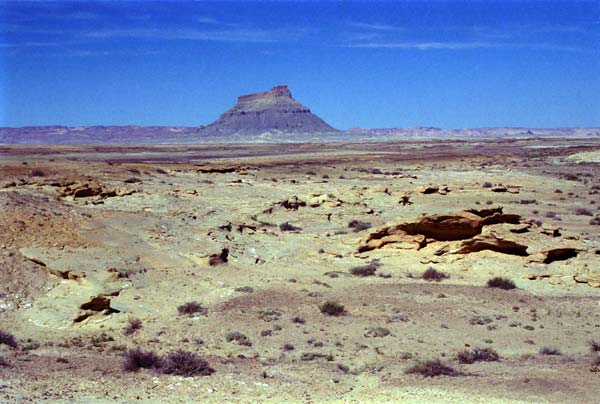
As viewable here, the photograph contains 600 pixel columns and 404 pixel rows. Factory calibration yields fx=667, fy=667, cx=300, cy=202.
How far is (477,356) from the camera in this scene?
11648mm

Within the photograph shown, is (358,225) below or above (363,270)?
above

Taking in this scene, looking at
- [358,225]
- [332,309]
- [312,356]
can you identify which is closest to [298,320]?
[332,309]

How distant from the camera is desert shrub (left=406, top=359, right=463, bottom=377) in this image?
10.4 metres

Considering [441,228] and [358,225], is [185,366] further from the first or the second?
[358,225]

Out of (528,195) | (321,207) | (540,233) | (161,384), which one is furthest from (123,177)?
(161,384)

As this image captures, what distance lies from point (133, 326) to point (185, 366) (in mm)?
3638

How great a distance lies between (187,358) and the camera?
10602mm

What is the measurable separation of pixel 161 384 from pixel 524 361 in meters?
6.20

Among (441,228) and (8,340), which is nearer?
(8,340)

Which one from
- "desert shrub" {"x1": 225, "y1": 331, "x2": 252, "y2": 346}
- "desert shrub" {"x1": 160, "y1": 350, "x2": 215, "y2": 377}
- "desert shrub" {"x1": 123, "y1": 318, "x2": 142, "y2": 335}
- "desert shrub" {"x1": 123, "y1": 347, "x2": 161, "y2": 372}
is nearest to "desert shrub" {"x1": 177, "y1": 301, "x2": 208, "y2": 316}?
"desert shrub" {"x1": 123, "y1": 318, "x2": 142, "y2": 335}

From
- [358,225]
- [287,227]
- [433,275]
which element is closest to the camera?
[433,275]

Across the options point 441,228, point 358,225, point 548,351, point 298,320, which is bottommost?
point 298,320

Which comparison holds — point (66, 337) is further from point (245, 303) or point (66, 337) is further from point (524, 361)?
point (524, 361)

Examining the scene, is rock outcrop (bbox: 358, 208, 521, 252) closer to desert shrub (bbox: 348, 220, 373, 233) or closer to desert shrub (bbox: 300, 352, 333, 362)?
desert shrub (bbox: 348, 220, 373, 233)
